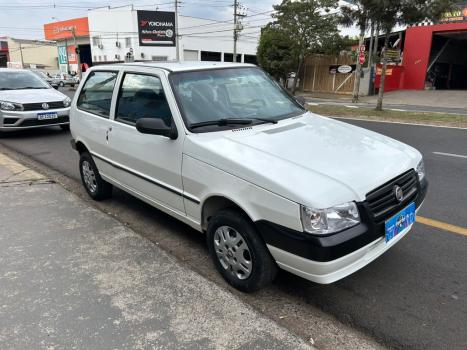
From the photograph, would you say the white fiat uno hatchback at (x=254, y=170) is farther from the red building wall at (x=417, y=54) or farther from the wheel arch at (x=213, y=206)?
the red building wall at (x=417, y=54)

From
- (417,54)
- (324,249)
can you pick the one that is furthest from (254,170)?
(417,54)

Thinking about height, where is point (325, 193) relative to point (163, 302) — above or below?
above

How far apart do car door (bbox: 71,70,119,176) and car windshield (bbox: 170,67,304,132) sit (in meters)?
1.19

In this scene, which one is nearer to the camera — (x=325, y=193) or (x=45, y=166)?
(x=325, y=193)

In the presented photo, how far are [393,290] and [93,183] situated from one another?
12.3 feet

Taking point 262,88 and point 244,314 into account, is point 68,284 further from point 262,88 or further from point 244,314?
point 262,88

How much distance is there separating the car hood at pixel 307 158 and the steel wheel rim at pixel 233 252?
506 mm

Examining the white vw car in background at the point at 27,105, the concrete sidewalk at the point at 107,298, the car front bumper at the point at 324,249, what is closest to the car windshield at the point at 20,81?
the white vw car in background at the point at 27,105

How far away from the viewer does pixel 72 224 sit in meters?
A: 4.40

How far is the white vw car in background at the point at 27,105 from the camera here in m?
9.34

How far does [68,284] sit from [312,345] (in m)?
1.94

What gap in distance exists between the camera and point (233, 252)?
3.09 meters

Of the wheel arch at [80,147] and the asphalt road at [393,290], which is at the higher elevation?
the wheel arch at [80,147]

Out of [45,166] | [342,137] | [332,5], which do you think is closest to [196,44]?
[332,5]
